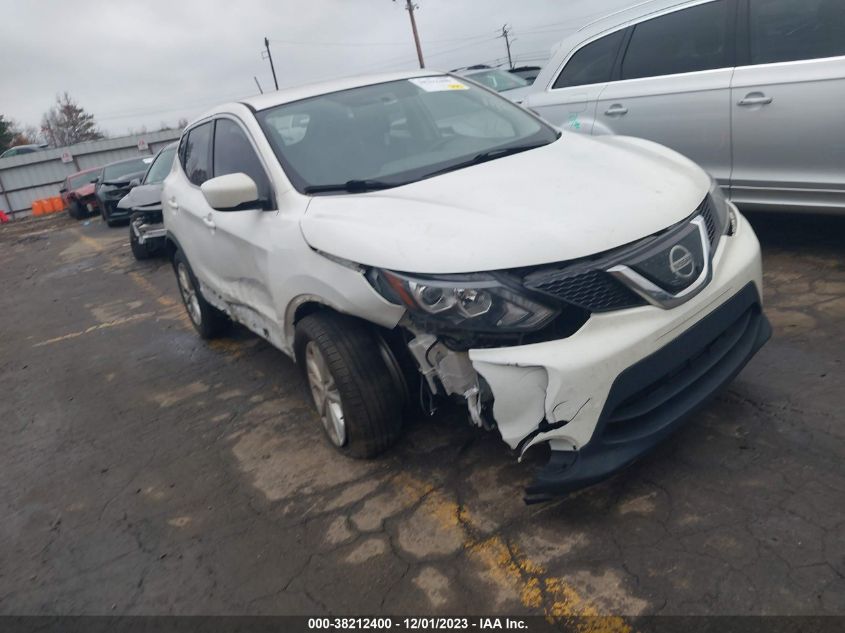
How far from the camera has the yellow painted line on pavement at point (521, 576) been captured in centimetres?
221

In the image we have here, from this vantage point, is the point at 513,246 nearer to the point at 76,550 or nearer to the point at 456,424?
the point at 456,424

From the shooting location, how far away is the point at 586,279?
7.98 feet

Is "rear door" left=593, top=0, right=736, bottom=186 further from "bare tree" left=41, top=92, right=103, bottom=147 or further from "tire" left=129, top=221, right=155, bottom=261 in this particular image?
"bare tree" left=41, top=92, right=103, bottom=147

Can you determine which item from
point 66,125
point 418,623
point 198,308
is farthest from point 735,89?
point 66,125

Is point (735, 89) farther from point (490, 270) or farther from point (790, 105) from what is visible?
point (490, 270)

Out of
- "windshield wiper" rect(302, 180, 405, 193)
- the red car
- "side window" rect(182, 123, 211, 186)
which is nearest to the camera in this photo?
"windshield wiper" rect(302, 180, 405, 193)

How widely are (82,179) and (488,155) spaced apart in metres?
22.0

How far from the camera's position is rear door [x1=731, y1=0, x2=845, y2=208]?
408 cm

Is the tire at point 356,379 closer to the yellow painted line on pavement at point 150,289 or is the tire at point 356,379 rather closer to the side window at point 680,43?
the side window at point 680,43

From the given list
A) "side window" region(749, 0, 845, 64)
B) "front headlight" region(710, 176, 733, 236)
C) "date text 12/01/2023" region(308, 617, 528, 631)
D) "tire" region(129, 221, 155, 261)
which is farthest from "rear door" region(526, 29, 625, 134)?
"tire" region(129, 221, 155, 261)

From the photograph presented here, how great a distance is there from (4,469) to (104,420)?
0.62 metres

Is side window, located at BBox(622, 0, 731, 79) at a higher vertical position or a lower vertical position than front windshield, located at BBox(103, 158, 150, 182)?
higher

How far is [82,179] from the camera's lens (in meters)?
22.1

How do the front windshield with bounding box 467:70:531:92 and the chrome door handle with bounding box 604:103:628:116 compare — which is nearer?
the chrome door handle with bounding box 604:103:628:116
